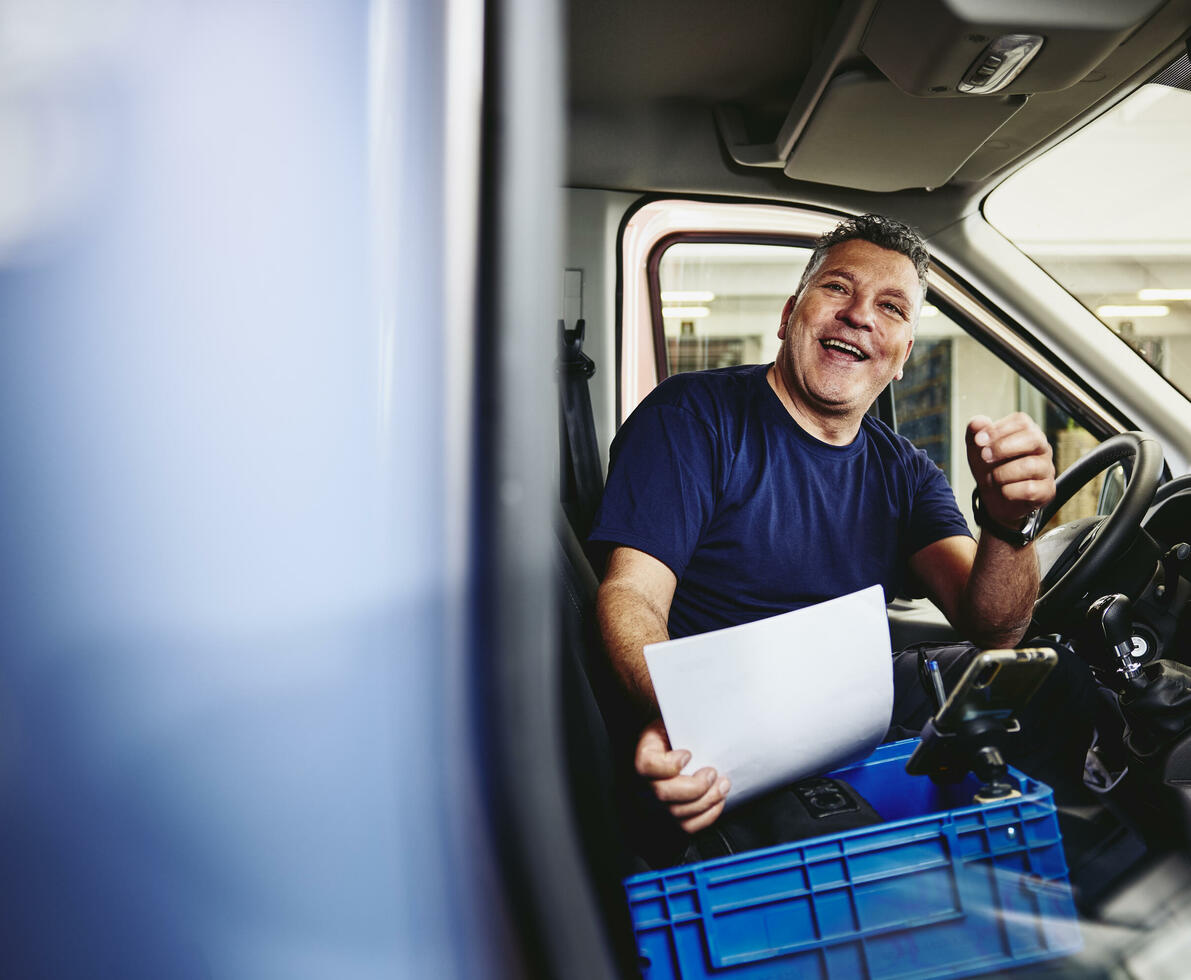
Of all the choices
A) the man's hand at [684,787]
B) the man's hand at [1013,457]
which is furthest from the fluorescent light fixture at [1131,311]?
the man's hand at [684,787]

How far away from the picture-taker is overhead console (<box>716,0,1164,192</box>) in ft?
4.18

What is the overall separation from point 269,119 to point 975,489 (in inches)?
40.1

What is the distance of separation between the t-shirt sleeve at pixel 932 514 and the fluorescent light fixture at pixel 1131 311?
588 millimetres

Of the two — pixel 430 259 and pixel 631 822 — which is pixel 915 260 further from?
pixel 430 259

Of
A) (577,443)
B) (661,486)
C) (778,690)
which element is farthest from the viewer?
(577,443)

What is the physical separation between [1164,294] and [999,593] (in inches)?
68.4

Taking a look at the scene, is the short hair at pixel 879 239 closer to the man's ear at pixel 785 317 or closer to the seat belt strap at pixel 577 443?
the man's ear at pixel 785 317

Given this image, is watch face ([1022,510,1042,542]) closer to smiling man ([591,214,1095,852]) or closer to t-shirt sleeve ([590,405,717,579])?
smiling man ([591,214,1095,852])

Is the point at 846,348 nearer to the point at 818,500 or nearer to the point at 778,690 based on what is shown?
the point at 818,500

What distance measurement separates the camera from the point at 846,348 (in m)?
1.53

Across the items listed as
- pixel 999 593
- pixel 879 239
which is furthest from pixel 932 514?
pixel 879 239

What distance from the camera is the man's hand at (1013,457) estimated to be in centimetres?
102

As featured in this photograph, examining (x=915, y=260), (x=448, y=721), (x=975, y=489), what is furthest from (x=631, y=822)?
(x=915, y=260)

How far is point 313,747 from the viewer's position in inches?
17.9
